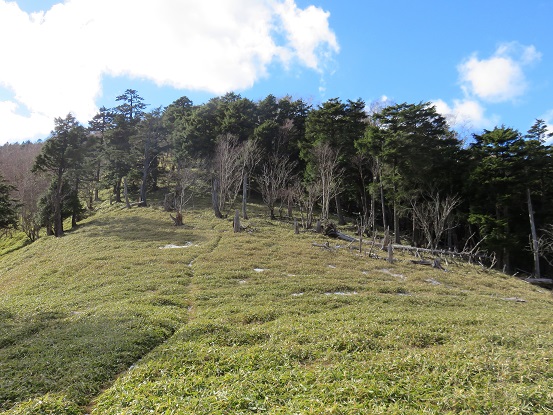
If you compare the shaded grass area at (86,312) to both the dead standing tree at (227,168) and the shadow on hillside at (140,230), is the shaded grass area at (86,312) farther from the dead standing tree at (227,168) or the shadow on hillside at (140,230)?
the dead standing tree at (227,168)

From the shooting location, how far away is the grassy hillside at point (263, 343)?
5094 mm

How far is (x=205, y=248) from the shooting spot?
22.2 m

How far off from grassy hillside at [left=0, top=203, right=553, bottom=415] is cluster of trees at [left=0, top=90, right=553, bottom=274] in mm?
12606

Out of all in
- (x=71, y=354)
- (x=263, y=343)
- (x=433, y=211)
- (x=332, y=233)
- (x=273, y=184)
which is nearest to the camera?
(x=71, y=354)

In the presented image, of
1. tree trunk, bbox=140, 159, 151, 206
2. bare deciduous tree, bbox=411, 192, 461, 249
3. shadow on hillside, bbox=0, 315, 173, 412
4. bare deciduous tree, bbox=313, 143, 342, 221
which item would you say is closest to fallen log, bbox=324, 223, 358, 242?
bare deciduous tree, bbox=313, 143, 342, 221

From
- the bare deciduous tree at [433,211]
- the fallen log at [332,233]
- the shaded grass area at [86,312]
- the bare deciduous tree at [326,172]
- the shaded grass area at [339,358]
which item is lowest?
the shaded grass area at [86,312]

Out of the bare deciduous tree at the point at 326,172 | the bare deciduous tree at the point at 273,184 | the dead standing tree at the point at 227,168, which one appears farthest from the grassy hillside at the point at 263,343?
the bare deciduous tree at the point at 273,184

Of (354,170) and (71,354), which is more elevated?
(354,170)

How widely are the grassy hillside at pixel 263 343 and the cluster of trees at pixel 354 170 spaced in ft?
41.4

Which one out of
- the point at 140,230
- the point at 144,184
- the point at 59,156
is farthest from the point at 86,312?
the point at 144,184

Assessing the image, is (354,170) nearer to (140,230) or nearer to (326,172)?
(326,172)

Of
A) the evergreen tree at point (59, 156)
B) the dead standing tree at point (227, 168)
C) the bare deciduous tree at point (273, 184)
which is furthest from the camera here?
the bare deciduous tree at point (273, 184)

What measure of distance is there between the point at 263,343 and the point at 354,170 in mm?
35240

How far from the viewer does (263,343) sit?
760cm
